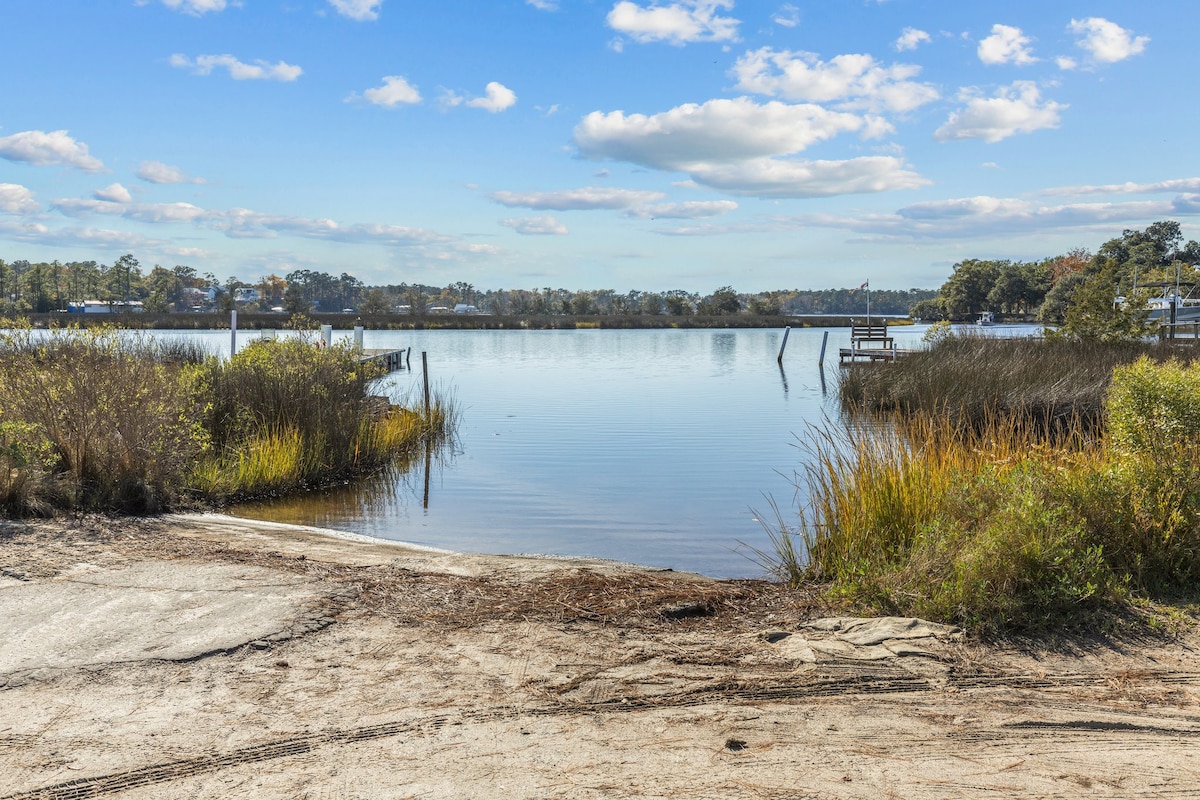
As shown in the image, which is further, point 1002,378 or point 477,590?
point 1002,378

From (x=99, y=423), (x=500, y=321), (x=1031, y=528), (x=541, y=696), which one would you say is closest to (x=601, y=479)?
(x=99, y=423)

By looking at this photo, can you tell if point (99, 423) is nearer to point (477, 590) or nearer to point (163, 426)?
point (163, 426)

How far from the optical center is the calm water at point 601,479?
9.91 metres

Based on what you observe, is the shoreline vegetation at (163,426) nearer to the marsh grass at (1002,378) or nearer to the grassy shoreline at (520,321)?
the marsh grass at (1002,378)

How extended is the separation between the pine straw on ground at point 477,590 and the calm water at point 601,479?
2143mm

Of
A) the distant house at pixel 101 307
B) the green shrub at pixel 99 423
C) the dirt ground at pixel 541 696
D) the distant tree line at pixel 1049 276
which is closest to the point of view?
the dirt ground at pixel 541 696

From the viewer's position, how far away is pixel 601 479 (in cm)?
1362

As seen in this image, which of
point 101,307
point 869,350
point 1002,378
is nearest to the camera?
point 1002,378

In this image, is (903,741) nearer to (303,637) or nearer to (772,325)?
(303,637)

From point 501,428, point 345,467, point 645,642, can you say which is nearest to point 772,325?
point 501,428

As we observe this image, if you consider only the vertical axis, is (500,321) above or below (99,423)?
above

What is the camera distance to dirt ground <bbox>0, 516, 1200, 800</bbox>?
3438mm

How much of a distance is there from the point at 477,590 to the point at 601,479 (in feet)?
25.1

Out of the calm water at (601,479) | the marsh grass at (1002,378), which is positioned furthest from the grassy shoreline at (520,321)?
the marsh grass at (1002,378)
